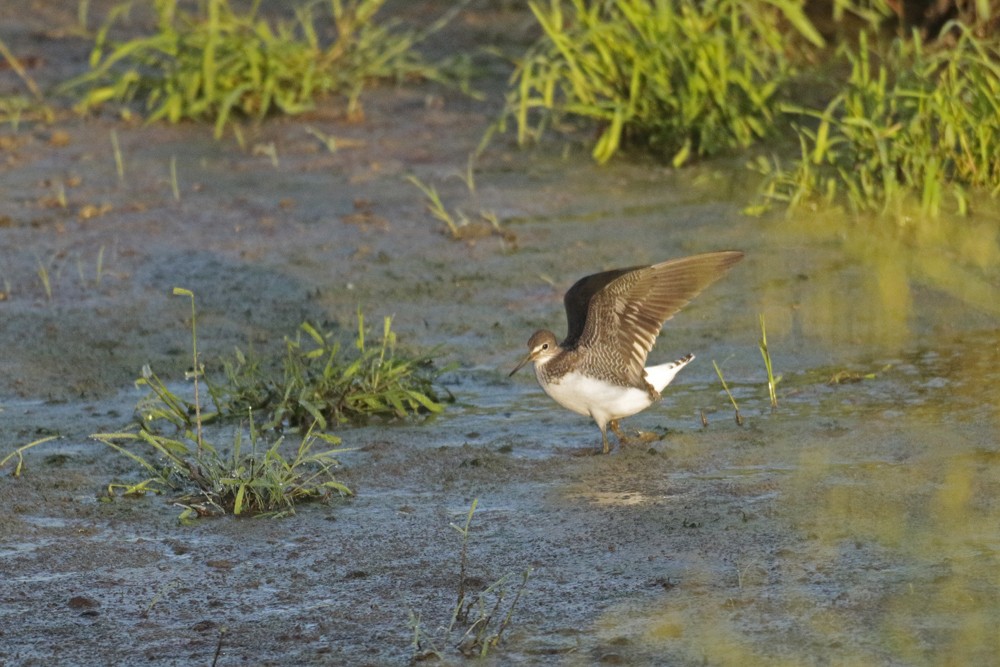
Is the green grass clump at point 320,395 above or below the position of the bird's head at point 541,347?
below

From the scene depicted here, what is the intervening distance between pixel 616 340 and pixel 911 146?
2496mm

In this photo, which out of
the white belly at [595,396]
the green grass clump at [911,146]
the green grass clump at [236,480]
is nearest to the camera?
the green grass clump at [236,480]

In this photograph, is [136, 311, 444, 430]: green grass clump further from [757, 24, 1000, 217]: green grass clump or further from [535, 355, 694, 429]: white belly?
[757, 24, 1000, 217]: green grass clump

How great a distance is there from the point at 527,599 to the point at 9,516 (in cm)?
160

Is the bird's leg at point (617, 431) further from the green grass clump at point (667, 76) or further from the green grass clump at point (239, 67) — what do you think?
the green grass clump at point (239, 67)

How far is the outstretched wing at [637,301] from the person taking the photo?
5.16m

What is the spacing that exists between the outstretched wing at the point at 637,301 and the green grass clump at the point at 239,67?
393cm

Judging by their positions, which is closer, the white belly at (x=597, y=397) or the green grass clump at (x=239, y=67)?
the white belly at (x=597, y=397)

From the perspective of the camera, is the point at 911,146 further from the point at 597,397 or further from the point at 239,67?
the point at 239,67

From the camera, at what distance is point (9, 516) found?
4582 millimetres

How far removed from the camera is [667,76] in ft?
26.0

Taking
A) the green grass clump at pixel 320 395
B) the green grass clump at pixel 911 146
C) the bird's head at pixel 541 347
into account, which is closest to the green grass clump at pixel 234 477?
the green grass clump at pixel 320 395

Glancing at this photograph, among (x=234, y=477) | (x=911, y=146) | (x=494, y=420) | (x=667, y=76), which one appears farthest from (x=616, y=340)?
(x=667, y=76)

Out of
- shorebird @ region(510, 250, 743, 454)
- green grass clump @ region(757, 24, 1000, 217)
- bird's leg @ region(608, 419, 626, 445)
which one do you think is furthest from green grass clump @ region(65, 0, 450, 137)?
bird's leg @ region(608, 419, 626, 445)
